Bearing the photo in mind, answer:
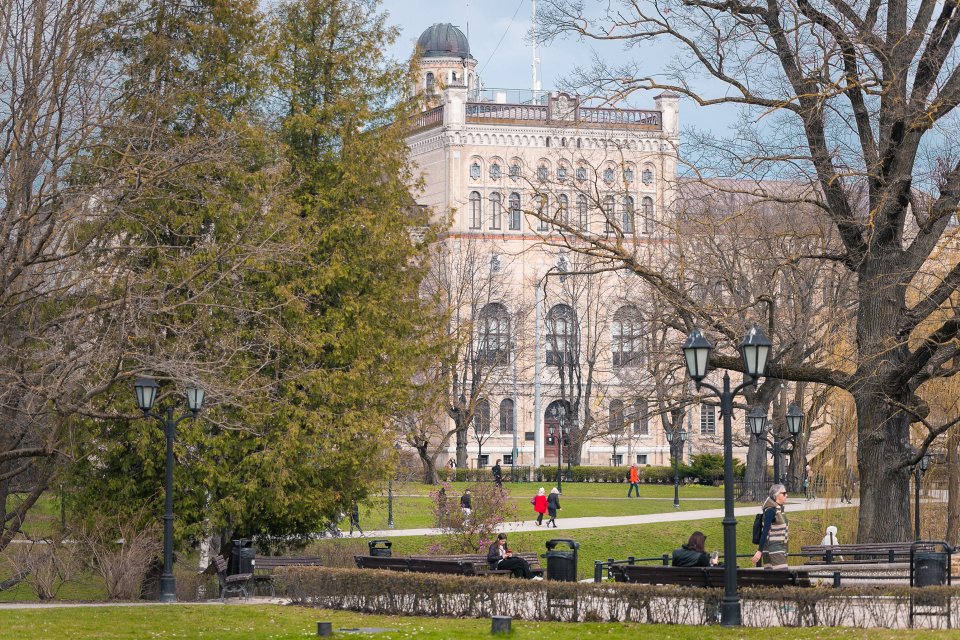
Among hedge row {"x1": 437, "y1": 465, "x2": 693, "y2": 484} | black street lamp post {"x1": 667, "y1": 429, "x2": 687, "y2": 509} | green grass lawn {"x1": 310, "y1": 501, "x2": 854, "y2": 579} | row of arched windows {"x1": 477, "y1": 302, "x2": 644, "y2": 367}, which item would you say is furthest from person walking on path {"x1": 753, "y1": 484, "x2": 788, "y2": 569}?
hedge row {"x1": 437, "y1": 465, "x2": 693, "y2": 484}

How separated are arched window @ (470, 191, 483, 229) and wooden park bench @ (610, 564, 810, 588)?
2636 inches

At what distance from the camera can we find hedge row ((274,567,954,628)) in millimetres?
15367

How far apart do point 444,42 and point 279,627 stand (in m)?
88.6

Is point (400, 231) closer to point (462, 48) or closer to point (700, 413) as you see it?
point (700, 413)

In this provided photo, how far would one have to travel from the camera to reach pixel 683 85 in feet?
74.9

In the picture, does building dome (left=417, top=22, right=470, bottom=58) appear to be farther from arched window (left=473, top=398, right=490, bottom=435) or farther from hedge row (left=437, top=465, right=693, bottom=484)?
hedge row (left=437, top=465, right=693, bottom=484)

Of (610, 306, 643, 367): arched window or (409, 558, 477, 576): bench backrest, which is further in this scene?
(610, 306, 643, 367): arched window

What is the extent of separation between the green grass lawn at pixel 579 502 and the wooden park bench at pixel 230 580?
1187 centimetres

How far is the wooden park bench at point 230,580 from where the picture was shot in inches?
883

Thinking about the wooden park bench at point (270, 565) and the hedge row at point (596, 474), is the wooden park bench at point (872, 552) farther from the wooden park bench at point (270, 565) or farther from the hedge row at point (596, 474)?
the hedge row at point (596, 474)

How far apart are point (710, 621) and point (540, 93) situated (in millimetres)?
76355

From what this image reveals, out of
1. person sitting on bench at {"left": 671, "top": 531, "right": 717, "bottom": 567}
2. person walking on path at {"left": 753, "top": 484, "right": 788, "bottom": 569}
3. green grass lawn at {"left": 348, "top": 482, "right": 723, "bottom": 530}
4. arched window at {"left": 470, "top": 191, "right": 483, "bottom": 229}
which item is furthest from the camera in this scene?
arched window at {"left": 470, "top": 191, "right": 483, "bottom": 229}

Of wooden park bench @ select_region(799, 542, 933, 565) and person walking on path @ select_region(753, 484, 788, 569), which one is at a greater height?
person walking on path @ select_region(753, 484, 788, 569)

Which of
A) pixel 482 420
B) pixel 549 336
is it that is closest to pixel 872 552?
pixel 549 336
